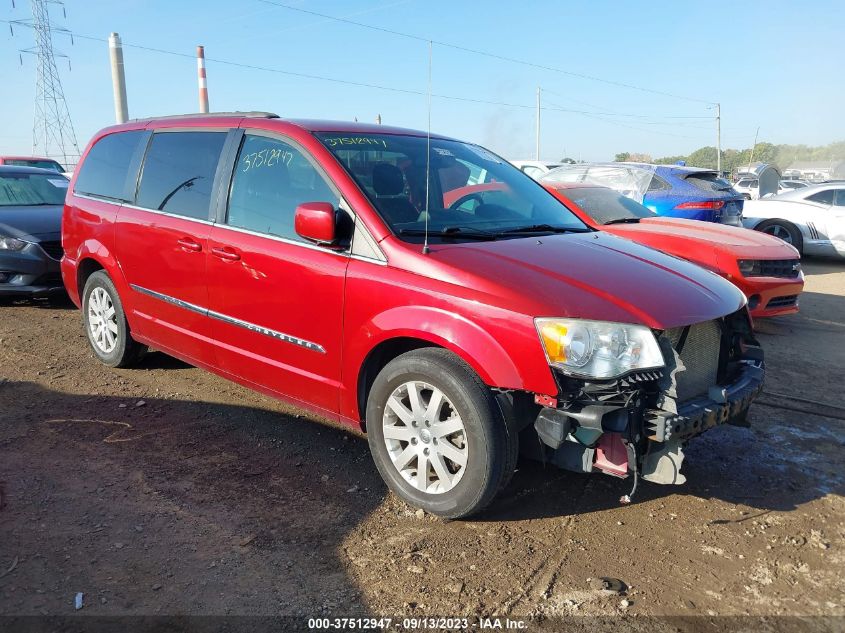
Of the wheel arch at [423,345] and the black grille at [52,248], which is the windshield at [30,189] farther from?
the wheel arch at [423,345]

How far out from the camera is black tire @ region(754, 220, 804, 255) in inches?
468

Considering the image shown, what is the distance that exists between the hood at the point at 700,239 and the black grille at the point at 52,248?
5.85 m

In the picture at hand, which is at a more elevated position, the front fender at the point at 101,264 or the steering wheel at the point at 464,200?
the steering wheel at the point at 464,200

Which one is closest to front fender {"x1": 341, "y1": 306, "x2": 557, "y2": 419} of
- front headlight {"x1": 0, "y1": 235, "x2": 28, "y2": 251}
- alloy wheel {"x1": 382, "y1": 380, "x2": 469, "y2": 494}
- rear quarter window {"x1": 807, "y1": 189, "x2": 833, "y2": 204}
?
alloy wheel {"x1": 382, "y1": 380, "x2": 469, "y2": 494}

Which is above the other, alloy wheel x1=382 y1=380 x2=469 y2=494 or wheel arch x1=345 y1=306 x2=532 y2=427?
wheel arch x1=345 y1=306 x2=532 y2=427

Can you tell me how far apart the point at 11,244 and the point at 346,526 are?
6124 millimetres

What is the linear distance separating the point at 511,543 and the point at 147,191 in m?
3.45

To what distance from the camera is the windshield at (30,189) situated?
8.41 m

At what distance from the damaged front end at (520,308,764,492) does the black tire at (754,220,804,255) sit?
394 inches

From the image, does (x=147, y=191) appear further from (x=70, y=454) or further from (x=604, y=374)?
(x=604, y=374)

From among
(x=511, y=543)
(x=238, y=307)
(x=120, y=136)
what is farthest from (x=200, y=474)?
(x=120, y=136)

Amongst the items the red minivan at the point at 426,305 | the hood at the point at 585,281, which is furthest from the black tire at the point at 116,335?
the hood at the point at 585,281

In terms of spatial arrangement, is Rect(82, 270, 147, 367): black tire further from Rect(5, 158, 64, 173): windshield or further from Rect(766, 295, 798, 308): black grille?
Rect(5, 158, 64, 173): windshield

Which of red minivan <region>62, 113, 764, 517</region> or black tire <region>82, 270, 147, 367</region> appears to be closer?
red minivan <region>62, 113, 764, 517</region>
